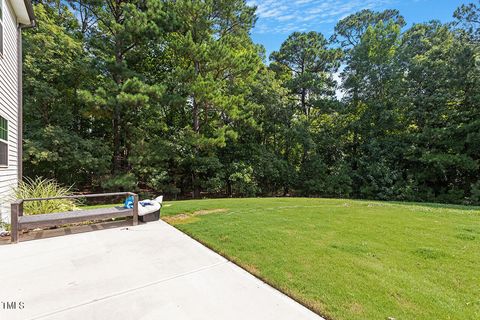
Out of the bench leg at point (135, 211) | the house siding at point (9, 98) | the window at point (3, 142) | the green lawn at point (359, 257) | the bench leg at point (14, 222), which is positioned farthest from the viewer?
the window at point (3, 142)

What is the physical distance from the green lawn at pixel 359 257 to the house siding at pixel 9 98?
363cm

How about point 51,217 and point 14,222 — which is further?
point 51,217

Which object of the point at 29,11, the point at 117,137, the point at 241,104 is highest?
the point at 29,11

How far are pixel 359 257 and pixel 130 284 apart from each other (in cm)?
306

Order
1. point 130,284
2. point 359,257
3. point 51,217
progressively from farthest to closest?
point 51,217 → point 359,257 → point 130,284

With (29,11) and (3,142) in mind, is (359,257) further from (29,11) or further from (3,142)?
(29,11)

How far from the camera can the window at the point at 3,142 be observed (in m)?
5.34

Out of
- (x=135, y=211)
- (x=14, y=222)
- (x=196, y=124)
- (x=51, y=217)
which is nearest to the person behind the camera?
(x=14, y=222)

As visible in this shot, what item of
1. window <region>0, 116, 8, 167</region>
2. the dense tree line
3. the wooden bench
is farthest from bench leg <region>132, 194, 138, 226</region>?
the dense tree line

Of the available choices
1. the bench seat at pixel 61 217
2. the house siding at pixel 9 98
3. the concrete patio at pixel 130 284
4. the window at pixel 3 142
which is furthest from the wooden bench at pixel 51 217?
the window at pixel 3 142

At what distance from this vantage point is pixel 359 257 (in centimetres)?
336

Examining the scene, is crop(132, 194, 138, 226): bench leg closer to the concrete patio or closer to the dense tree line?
the concrete patio

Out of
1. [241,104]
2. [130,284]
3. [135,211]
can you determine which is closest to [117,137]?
[241,104]

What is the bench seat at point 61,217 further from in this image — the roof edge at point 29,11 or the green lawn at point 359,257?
the roof edge at point 29,11
